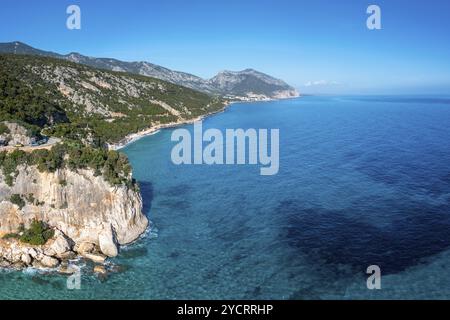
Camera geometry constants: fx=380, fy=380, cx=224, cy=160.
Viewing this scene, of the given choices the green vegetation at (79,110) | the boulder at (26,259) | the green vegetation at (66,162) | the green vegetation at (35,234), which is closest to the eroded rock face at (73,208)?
the green vegetation at (66,162)

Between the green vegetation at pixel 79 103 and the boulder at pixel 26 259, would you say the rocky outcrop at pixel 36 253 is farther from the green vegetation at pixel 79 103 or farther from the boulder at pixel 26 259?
the green vegetation at pixel 79 103

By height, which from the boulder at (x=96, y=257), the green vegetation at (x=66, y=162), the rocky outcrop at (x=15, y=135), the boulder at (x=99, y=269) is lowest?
the boulder at (x=99, y=269)

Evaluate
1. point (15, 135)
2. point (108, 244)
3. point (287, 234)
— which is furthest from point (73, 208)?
point (287, 234)

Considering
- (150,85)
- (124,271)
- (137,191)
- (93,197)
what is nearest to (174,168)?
(137,191)

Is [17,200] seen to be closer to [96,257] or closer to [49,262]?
[49,262]

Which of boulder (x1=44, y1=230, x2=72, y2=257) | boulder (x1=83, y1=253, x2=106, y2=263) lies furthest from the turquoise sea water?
boulder (x1=44, y1=230, x2=72, y2=257)

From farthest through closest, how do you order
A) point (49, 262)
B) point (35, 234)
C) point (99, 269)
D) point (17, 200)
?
1. point (17, 200)
2. point (35, 234)
3. point (49, 262)
4. point (99, 269)
